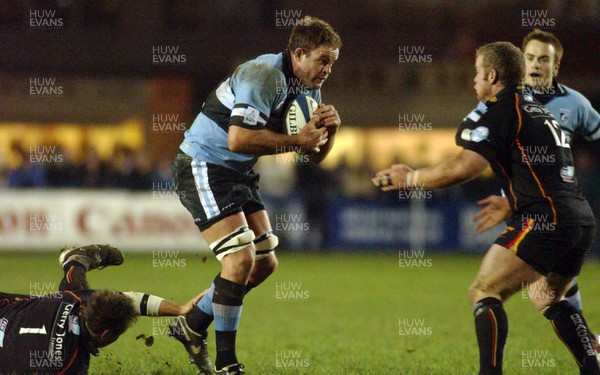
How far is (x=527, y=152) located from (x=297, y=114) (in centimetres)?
176

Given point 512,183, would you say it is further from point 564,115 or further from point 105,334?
point 105,334

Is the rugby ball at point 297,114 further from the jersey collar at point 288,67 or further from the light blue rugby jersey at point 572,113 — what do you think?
the light blue rugby jersey at point 572,113

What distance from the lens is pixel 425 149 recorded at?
2584 cm

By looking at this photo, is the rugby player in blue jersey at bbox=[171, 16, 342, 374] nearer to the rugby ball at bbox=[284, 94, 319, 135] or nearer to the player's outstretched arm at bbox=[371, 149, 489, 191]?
the rugby ball at bbox=[284, 94, 319, 135]

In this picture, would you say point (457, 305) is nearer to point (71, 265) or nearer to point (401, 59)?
point (71, 265)

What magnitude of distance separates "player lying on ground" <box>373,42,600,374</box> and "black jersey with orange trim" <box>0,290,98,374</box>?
2.24m

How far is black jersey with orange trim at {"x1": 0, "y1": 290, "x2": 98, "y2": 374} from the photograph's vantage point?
5.69 metres

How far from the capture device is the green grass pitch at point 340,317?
752 cm

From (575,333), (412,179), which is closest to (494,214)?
(412,179)

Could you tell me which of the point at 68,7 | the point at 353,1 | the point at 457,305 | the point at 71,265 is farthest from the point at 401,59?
the point at 71,265

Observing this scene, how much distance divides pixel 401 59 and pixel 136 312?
18279 mm

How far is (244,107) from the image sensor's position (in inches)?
250

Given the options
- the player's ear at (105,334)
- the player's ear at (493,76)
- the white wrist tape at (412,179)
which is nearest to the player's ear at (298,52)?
the white wrist tape at (412,179)

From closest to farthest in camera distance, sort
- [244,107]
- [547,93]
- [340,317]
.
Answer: [244,107] < [547,93] < [340,317]
